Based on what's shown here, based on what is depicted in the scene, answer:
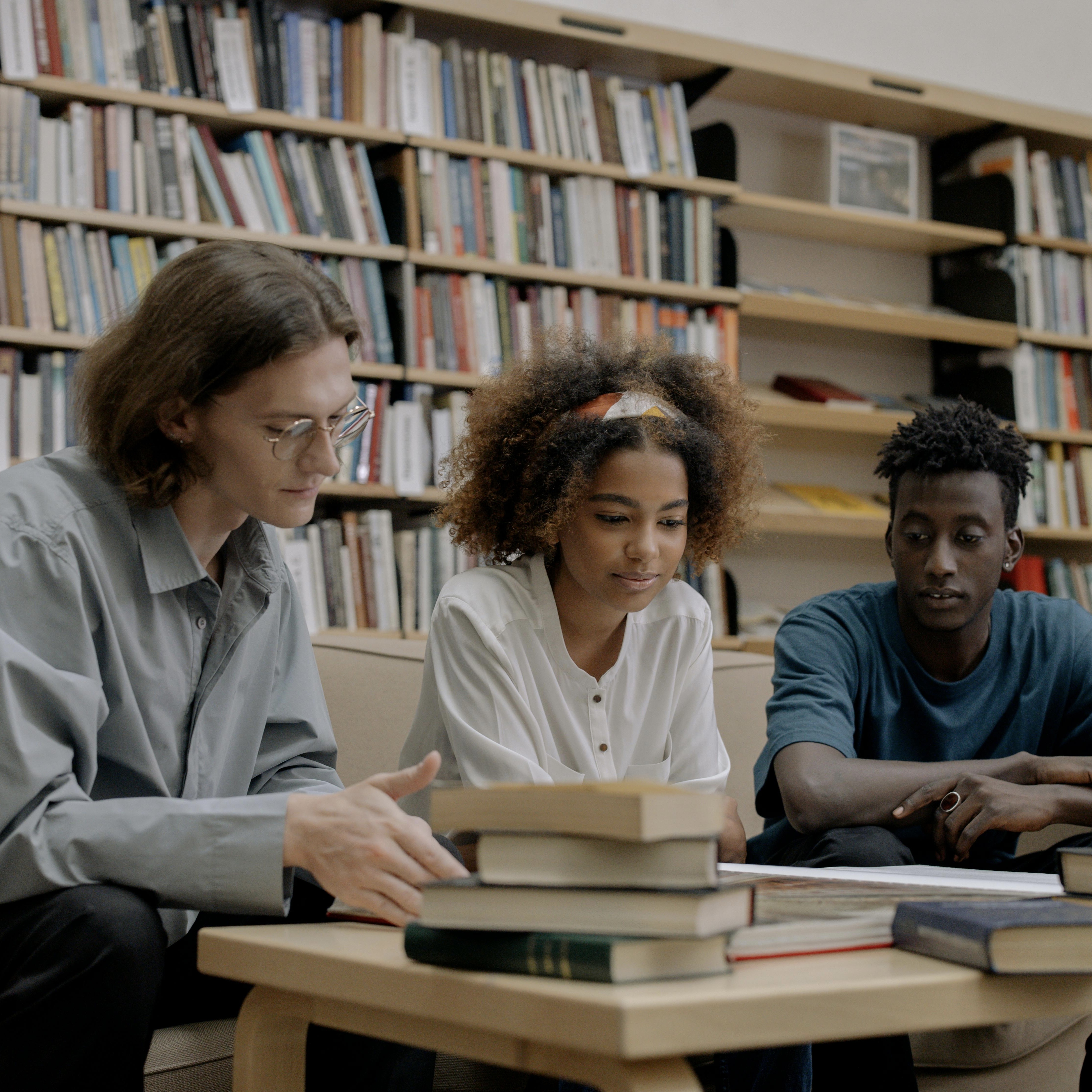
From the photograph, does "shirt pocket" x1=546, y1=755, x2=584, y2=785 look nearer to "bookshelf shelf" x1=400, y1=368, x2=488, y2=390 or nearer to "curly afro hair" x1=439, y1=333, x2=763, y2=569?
"curly afro hair" x1=439, y1=333, x2=763, y2=569

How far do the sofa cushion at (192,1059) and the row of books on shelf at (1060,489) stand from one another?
2.87m

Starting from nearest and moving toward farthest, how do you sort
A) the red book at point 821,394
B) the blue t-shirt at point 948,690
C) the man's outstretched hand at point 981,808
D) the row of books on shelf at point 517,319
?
the man's outstretched hand at point 981,808 < the blue t-shirt at point 948,690 < the row of books on shelf at point 517,319 < the red book at point 821,394

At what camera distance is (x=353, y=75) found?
2.96 meters

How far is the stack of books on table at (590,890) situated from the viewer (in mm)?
680

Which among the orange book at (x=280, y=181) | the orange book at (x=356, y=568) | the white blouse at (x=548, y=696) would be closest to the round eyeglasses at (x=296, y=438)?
the white blouse at (x=548, y=696)

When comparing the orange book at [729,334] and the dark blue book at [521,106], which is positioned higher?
the dark blue book at [521,106]

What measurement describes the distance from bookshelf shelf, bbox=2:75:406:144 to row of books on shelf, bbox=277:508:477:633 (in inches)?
35.2

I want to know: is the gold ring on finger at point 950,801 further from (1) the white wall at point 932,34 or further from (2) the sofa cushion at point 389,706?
(1) the white wall at point 932,34

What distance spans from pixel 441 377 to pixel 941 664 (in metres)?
1.59

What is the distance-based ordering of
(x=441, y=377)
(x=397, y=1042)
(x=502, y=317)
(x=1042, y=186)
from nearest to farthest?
(x=397, y=1042)
(x=441, y=377)
(x=502, y=317)
(x=1042, y=186)

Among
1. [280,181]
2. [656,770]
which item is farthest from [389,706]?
[280,181]

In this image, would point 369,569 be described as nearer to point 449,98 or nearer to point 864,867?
point 449,98

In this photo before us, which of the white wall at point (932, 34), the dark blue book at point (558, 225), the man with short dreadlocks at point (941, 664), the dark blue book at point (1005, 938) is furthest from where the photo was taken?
the white wall at point (932, 34)

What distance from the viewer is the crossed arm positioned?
144cm
